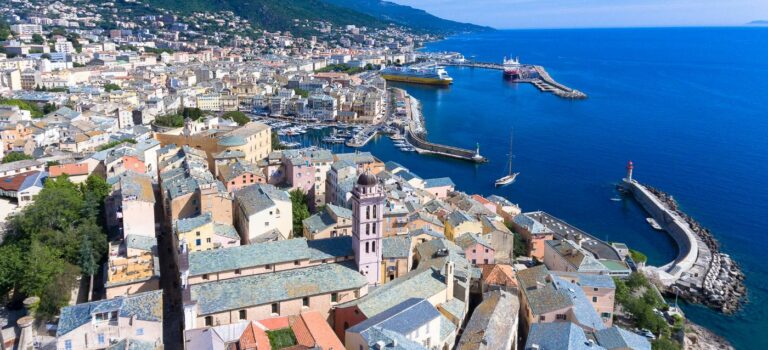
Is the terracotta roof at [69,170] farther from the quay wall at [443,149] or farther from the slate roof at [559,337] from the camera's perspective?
the quay wall at [443,149]

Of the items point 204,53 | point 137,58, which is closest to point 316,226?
point 137,58

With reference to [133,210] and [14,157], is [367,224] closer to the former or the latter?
[133,210]

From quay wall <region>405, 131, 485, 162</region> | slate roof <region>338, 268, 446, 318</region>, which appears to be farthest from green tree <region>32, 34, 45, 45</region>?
slate roof <region>338, 268, 446, 318</region>

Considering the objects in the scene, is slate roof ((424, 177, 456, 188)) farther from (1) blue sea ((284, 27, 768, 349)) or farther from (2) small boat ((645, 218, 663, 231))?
(2) small boat ((645, 218, 663, 231))

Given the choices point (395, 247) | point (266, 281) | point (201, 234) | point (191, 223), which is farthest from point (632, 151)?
point (266, 281)

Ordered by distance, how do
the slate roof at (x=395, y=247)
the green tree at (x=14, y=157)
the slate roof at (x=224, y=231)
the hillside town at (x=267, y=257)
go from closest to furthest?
the hillside town at (x=267, y=257)
the slate roof at (x=395, y=247)
the slate roof at (x=224, y=231)
the green tree at (x=14, y=157)

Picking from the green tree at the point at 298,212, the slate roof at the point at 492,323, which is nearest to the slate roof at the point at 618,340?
the slate roof at the point at 492,323

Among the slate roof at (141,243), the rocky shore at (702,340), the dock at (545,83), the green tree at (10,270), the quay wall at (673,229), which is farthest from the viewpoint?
the dock at (545,83)
